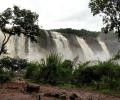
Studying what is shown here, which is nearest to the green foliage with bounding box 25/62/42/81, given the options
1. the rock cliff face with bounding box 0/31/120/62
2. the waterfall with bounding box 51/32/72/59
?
the rock cliff face with bounding box 0/31/120/62

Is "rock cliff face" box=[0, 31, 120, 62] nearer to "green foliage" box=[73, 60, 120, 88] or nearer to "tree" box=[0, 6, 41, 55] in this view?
"tree" box=[0, 6, 41, 55]

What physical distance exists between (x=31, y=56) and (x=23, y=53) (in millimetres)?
974

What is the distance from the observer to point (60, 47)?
5159cm

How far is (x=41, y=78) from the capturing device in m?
23.6

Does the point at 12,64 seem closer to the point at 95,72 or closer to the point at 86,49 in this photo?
the point at 95,72

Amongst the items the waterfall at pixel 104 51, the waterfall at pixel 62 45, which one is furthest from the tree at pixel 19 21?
the waterfall at pixel 104 51

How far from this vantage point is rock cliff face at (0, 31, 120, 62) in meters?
46.2

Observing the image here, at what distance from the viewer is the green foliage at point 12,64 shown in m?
30.1

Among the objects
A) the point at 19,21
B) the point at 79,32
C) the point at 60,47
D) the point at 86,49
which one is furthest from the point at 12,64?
the point at 79,32

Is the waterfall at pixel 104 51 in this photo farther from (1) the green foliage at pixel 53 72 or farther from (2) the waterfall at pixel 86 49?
(1) the green foliage at pixel 53 72

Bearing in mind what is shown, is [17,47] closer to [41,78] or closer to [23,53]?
[23,53]

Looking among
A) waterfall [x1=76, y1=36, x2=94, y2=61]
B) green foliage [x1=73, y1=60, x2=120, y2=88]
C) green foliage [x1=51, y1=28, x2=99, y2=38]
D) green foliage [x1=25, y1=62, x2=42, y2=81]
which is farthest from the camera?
green foliage [x1=51, y1=28, x2=99, y2=38]

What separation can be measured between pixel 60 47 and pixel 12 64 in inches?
812

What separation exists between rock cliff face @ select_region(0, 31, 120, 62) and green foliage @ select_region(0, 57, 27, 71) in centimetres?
826
